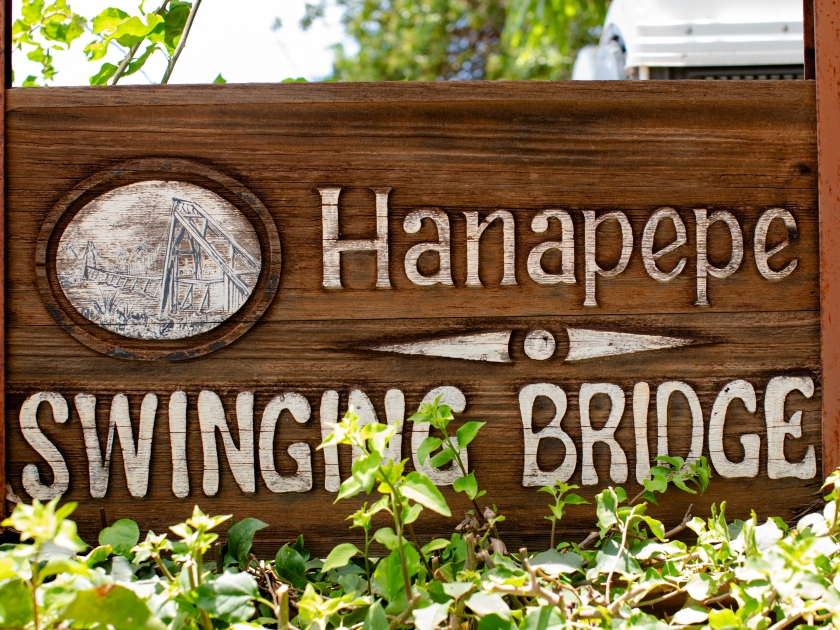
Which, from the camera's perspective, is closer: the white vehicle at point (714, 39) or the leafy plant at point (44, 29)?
the leafy plant at point (44, 29)

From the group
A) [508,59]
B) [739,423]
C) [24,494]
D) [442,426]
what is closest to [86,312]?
[24,494]

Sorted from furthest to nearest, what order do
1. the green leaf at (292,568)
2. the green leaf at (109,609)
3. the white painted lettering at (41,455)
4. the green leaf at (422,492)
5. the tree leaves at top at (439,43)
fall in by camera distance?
1. the tree leaves at top at (439,43)
2. the white painted lettering at (41,455)
3. the green leaf at (292,568)
4. the green leaf at (422,492)
5. the green leaf at (109,609)

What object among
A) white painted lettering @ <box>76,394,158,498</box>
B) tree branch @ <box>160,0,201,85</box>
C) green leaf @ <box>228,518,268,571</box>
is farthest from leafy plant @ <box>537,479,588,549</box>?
tree branch @ <box>160,0,201,85</box>

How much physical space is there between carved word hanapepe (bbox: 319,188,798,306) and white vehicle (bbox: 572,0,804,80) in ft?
5.61

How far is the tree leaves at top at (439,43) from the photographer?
1008cm

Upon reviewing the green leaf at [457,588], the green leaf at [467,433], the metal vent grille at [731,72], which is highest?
the metal vent grille at [731,72]

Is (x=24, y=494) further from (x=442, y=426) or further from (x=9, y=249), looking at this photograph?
(x=442, y=426)

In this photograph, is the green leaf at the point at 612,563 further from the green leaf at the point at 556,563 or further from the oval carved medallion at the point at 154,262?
the oval carved medallion at the point at 154,262

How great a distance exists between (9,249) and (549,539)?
1.23 metres

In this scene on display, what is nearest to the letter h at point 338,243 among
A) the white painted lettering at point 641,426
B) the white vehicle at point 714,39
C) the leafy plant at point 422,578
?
the leafy plant at point 422,578

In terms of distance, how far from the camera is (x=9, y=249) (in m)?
1.35

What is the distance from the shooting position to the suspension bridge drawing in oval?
1.35m

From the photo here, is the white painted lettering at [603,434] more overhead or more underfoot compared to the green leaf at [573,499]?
more overhead

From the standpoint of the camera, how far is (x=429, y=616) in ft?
2.92
